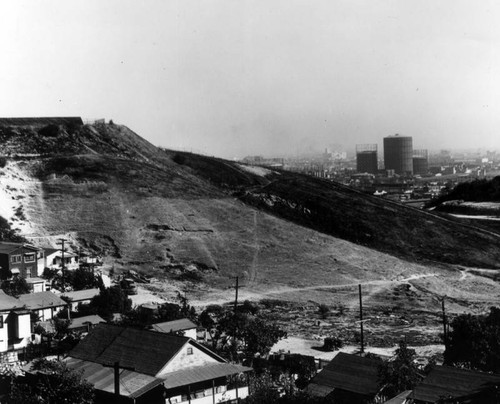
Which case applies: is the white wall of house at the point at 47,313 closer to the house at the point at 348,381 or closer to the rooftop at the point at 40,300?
the rooftop at the point at 40,300

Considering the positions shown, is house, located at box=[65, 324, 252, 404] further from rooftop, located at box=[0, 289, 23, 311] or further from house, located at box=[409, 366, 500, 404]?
house, located at box=[409, 366, 500, 404]

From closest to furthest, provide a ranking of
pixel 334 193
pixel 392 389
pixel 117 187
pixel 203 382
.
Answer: pixel 392 389 < pixel 203 382 < pixel 117 187 < pixel 334 193

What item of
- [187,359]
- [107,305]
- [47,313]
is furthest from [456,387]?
[47,313]

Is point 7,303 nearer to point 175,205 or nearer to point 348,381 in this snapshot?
point 348,381

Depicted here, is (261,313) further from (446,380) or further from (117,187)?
(117,187)

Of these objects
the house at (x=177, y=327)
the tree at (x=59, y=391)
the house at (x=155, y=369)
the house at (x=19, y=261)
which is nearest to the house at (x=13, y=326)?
the house at (x=155, y=369)

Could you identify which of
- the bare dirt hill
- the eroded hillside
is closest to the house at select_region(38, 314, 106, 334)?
the bare dirt hill

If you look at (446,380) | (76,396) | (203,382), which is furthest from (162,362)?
(446,380)
